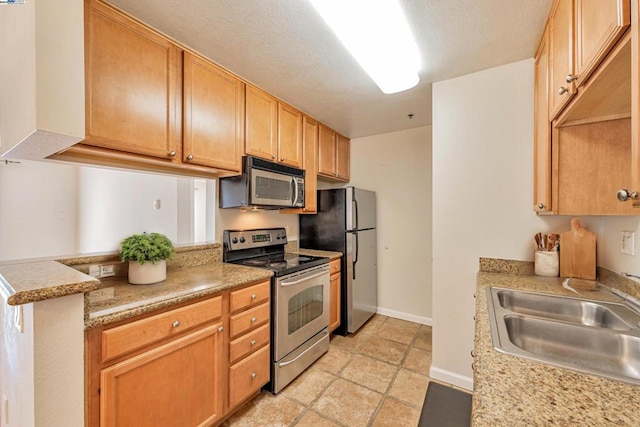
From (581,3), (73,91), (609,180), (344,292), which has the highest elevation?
(581,3)

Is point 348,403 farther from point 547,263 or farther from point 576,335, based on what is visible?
point 547,263

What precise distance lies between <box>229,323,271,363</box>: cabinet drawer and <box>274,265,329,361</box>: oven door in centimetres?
9

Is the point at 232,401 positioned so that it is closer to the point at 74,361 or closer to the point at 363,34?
the point at 74,361

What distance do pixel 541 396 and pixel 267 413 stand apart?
1699 millimetres

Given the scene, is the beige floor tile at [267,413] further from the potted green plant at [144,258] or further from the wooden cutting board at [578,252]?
the wooden cutting board at [578,252]

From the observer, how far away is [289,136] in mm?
2602

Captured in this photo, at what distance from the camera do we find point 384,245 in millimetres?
3469

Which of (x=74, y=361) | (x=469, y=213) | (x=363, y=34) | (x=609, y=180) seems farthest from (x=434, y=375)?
(x=363, y=34)

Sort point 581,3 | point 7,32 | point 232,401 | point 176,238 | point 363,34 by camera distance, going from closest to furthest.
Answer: point 581,3 → point 7,32 → point 363,34 → point 232,401 → point 176,238

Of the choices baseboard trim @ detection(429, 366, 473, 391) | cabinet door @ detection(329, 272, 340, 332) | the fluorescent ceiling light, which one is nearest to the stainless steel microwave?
cabinet door @ detection(329, 272, 340, 332)

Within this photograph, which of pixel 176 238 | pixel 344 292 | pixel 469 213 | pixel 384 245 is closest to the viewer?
pixel 469 213

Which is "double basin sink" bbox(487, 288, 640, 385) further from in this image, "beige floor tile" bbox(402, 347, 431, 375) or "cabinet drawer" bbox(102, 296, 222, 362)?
"cabinet drawer" bbox(102, 296, 222, 362)

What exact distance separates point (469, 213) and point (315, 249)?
1691 mm

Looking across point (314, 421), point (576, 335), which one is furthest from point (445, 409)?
point (314, 421)
